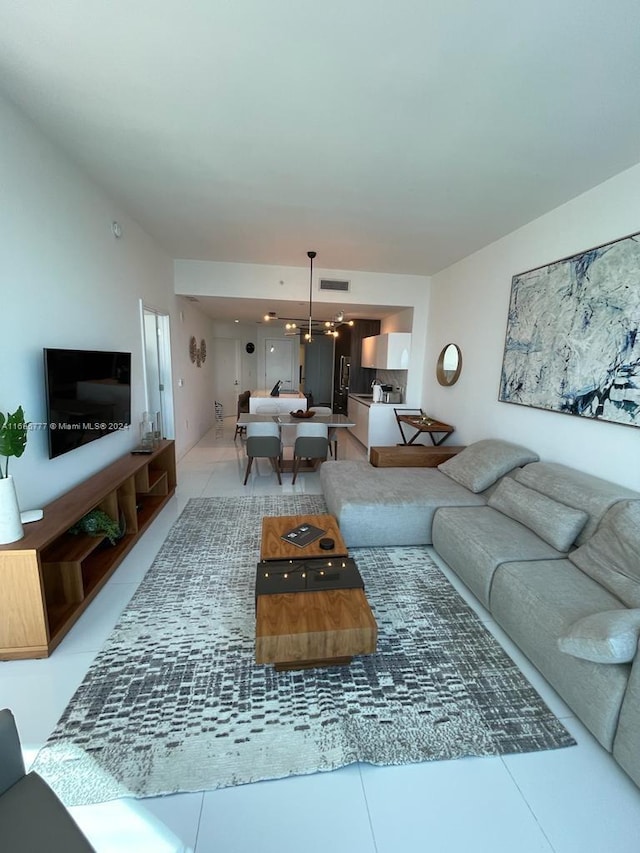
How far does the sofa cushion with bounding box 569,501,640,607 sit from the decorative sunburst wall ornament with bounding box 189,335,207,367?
565cm

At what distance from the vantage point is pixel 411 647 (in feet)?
6.41

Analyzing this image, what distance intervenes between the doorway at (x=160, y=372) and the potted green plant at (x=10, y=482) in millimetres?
2829

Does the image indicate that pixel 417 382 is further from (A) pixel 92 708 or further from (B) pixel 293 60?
(A) pixel 92 708

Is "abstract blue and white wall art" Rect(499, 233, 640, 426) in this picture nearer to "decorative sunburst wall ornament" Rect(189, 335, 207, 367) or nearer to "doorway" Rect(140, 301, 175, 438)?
"doorway" Rect(140, 301, 175, 438)

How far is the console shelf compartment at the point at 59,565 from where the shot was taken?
1748 mm

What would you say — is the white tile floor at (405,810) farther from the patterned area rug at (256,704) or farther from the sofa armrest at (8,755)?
the sofa armrest at (8,755)

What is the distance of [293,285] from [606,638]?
4878mm

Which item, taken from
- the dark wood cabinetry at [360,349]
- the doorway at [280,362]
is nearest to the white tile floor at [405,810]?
the dark wood cabinetry at [360,349]

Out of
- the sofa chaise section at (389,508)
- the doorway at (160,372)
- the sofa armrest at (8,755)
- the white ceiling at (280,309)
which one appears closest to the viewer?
the sofa armrest at (8,755)

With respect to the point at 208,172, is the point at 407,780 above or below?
below

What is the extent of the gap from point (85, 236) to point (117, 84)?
1204 mm

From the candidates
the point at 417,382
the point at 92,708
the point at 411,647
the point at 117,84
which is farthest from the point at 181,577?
the point at 417,382

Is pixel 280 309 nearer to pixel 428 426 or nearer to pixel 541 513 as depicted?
pixel 428 426

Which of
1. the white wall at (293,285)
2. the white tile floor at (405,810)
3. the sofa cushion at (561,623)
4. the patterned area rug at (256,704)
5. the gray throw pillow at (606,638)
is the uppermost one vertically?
the white wall at (293,285)
